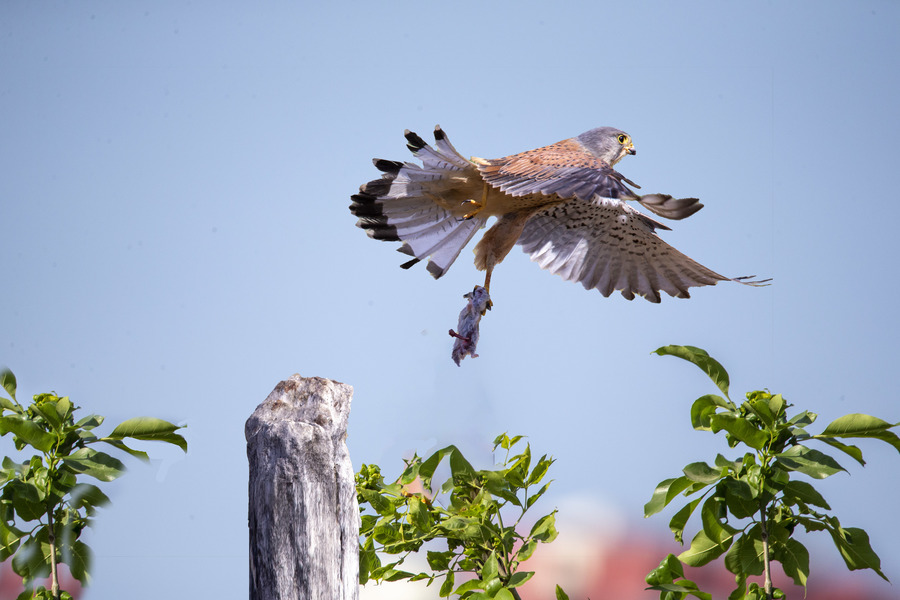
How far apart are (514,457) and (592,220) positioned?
0.89 m

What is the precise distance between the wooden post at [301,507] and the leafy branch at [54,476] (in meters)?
0.53

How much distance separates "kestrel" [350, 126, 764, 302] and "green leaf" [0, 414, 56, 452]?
119 centimetres

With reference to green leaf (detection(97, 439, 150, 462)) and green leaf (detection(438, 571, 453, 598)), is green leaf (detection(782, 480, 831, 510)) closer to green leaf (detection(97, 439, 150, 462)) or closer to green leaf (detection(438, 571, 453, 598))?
green leaf (detection(438, 571, 453, 598))

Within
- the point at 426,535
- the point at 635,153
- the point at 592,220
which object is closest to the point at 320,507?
the point at 426,535

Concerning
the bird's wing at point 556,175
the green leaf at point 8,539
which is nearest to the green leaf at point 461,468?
the bird's wing at point 556,175

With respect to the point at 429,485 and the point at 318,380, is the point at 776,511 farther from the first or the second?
the point at 318,380

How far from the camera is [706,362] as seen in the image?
2.00m

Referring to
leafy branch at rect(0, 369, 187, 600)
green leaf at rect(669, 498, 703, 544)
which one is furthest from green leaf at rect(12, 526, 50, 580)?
green leaf at rect(669, 498, 703, 544)

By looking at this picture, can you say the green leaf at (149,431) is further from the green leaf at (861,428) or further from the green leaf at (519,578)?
the green leaf at (861,428)

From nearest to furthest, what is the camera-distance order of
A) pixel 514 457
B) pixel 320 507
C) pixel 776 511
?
1. pixel 320 507
2. pixel 776 511
3. pixel 514 457

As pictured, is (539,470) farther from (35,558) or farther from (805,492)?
(35,558)

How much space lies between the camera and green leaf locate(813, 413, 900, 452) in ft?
6.06

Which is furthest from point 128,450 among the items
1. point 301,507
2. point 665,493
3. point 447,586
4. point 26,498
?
point 665,493

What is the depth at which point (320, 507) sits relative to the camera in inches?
67.2
